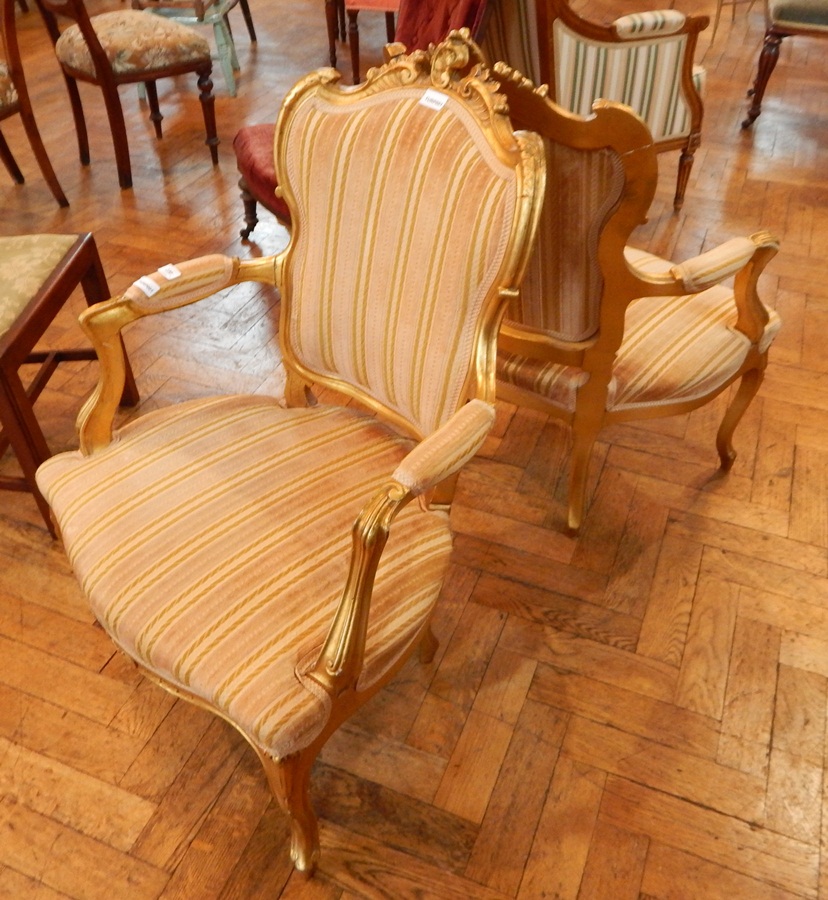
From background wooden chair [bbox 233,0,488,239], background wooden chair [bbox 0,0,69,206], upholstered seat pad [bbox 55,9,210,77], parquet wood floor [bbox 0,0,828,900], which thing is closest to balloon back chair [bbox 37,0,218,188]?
upholstered seat pad [bbox 55,9,210,77]

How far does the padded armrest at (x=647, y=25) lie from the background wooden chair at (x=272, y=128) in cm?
108

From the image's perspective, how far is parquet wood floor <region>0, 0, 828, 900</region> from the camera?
1252 millimetres

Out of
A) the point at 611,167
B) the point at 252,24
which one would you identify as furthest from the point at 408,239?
the point at 252,24

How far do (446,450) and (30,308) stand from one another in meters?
1.07

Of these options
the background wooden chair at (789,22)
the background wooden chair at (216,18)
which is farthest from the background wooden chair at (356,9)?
the background wooden chair at (789,22)

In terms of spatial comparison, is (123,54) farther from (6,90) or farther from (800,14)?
(800,14)

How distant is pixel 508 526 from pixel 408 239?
0.81 meters

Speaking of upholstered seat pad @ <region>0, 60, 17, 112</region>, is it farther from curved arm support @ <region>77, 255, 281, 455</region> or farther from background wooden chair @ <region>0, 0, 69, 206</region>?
curved arm support @ <region>77, 255, 281, 455</region>

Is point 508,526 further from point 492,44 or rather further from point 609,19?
point 609,19

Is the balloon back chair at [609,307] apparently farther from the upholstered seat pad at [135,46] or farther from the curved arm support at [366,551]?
the upholstered seat pad at [135,46]

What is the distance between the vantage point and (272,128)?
246 cm

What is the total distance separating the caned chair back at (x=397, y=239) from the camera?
1.10 metres

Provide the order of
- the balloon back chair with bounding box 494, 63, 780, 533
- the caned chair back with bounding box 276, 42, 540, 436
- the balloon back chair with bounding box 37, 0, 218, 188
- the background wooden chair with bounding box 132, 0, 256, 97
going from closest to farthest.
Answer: the caned chair back with bounding box 276, 42, 540, 436, the balloon back chair with bounding box 494, 63, 780, 533, the balloon back chair with bounding box 37, 0, 218, 188, the background wooden chair with bounding box 132, 0, 256, 97

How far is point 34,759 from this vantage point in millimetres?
1383
